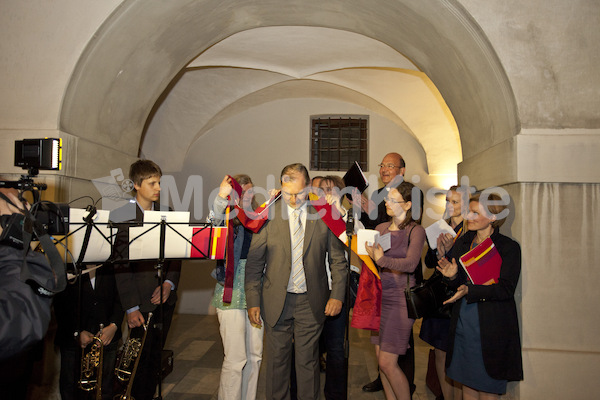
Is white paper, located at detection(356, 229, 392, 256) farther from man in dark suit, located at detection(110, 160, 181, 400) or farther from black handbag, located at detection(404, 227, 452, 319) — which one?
man in dark suit, located at detection(110, 160, 181, 400)

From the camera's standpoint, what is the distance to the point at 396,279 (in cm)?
337

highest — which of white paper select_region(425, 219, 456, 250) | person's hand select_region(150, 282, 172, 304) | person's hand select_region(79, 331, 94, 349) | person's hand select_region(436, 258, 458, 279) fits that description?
white paper select_region(425, 219, 456, 250)

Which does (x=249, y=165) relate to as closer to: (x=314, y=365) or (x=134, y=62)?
(x=134, y=62)

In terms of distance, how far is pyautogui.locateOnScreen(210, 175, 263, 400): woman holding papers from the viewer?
334 cm

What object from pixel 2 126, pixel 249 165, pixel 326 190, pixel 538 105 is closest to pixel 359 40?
pixel 326 190

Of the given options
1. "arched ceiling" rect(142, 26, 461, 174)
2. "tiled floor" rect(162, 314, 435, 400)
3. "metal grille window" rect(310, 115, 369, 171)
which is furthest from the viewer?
"metal grille window" rect(310, 115, 369, 171)

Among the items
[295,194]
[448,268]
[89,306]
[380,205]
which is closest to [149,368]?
[89,306]

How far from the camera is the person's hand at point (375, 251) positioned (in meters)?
3.26

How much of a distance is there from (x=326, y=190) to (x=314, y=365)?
172 centimetres

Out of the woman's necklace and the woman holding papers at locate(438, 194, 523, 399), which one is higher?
the woman's necklace

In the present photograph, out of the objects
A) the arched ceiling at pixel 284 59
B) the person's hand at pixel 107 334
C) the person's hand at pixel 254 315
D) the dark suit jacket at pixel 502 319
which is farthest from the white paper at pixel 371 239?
the person's hand at pixel 107 334

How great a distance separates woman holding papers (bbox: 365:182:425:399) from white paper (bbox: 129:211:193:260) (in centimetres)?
134

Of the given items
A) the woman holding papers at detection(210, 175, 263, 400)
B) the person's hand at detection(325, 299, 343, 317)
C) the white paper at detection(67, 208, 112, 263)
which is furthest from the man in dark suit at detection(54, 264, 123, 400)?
the person's hand at detection(325, 299, 343, 317)

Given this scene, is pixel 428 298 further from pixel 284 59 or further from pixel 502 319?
pixel 284 59
